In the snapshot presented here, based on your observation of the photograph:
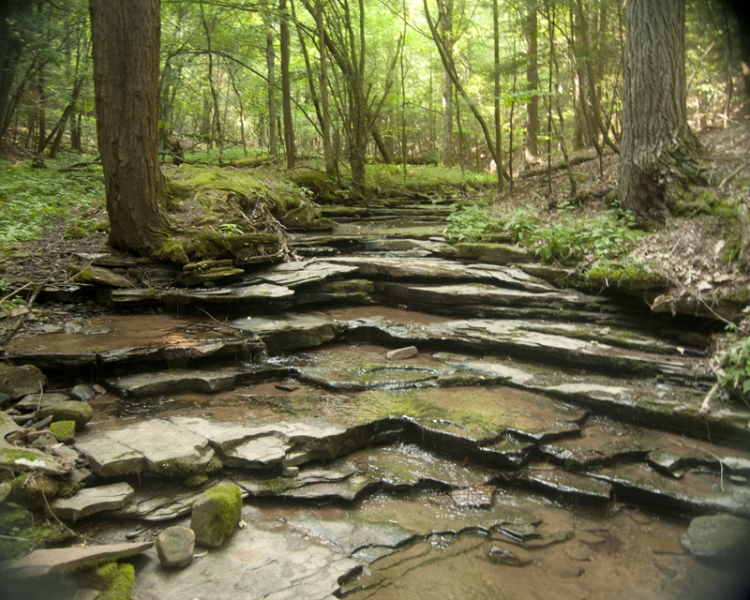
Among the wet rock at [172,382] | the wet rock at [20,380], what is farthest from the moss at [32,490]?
the wet rock at [172,382]

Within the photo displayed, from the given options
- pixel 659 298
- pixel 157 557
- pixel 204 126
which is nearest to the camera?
pixel 157 557

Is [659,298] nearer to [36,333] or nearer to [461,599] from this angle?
[461,599]

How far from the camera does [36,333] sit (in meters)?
5.74

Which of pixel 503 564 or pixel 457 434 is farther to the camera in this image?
pixel 457 434

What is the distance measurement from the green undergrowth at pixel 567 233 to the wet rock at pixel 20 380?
23.0ft

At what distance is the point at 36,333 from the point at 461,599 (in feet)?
17.9

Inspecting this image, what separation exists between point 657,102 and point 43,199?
11738 millimetres

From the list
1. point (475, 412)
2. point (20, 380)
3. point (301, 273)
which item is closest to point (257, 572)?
point (475, 412)

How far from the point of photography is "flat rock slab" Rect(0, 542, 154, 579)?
2.63 meters

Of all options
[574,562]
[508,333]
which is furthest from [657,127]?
[574,562]

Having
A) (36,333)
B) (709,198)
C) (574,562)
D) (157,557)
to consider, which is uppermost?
(709,198)

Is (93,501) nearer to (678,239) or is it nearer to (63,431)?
(63,431)

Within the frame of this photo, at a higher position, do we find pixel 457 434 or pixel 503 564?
pixel 457 434

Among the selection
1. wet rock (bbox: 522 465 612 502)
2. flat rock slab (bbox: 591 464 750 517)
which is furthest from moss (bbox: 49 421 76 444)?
flat rock slab (bbox: 591 464 750 517)
